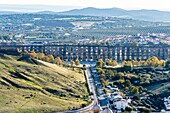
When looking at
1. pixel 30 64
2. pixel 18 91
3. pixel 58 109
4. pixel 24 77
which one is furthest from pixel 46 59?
pixel 58 109

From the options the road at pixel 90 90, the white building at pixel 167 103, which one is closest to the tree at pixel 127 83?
the road at pixel 90 90

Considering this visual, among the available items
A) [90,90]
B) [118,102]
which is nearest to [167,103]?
[118,102]

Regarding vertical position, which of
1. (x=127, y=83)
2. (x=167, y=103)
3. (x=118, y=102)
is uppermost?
(x=118, y=102)

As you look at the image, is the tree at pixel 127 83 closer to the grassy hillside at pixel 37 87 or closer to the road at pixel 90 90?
the road at pixel 90 90

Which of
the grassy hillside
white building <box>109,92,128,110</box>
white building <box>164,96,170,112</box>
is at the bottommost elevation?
white building <box>164,96,170,112</box>

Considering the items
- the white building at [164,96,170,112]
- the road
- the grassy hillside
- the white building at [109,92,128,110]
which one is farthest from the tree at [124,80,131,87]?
the white building at [109,92,128,110]

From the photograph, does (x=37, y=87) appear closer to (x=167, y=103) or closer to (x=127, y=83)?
(x=127, y=83)

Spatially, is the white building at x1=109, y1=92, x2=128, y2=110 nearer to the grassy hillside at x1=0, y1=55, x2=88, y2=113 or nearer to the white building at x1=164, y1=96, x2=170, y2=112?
the grassy hillside at x1=0, y1=55, x2=88, y2=113

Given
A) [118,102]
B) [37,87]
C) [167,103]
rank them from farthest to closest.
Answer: [37,87]
[167,103]
[118,102]

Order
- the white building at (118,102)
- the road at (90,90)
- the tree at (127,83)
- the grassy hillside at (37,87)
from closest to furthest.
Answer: the grassy hillside at (37,87) < the road at (90,90) < the white building at (118,102) < the tree at (127,83)
